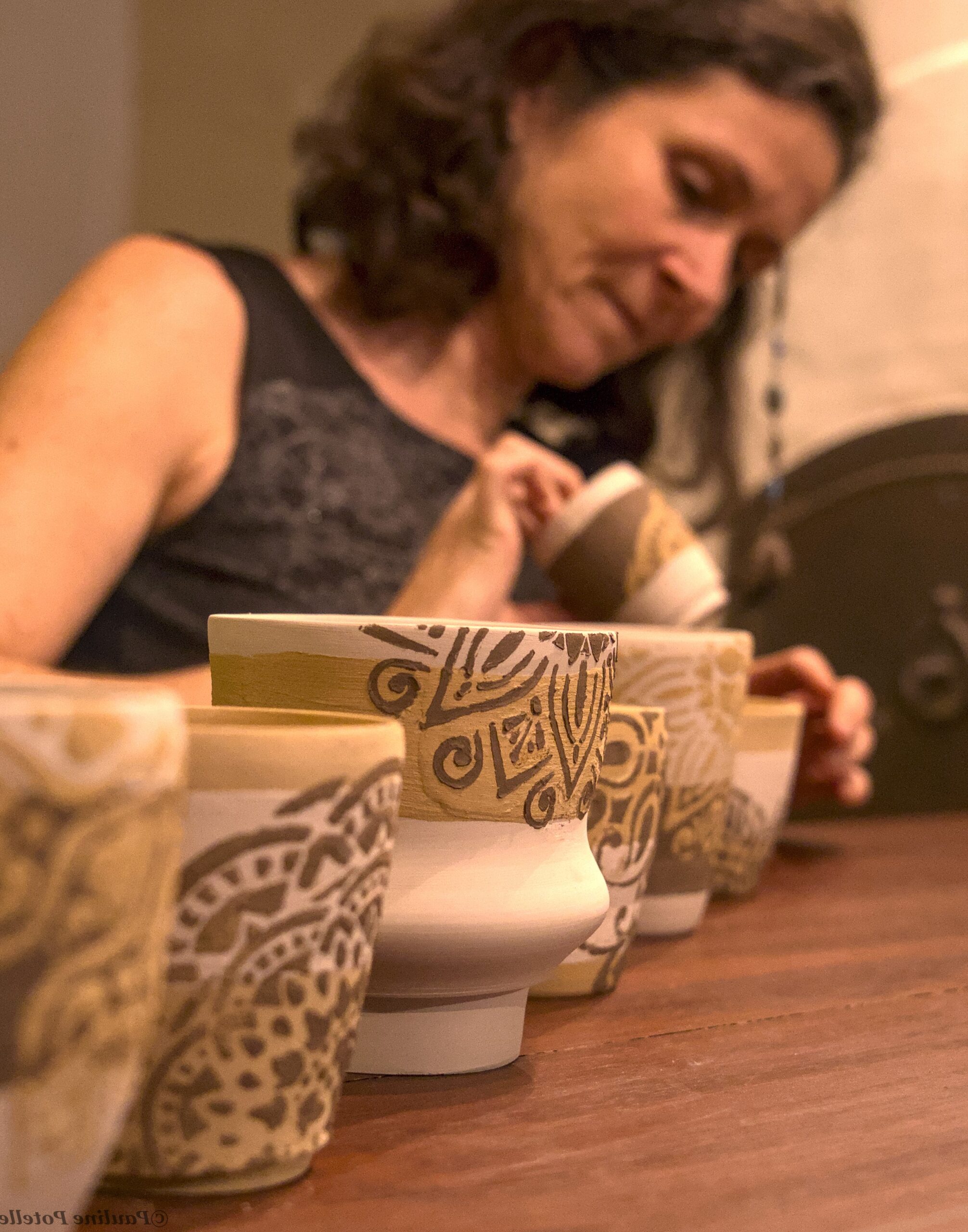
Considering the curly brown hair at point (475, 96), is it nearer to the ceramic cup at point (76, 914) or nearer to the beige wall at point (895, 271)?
the beige wall at point (895, 271)

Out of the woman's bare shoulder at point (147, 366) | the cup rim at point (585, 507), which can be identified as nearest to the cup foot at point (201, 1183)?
the cup rim at point (585, 507)

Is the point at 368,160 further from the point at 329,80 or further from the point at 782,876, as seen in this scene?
the point at 782,876

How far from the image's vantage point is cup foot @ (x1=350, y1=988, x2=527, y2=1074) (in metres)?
0.38

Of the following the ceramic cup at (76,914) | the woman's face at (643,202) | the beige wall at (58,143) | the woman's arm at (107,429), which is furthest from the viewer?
the beige wall at (58,143)

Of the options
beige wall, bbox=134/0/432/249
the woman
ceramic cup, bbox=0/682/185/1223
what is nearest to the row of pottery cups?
ceramic cup, bbox=0/682/185/1223

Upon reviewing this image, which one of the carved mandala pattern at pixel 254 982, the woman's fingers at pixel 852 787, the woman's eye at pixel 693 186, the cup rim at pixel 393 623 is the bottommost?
the woman's fingers at pixel 852 787

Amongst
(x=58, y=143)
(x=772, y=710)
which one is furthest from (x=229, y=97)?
(x=772, y=710)

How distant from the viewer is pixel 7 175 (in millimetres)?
1758

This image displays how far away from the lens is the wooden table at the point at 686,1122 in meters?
0.29

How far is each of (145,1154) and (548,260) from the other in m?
1.08

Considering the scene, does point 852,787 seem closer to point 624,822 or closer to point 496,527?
point 496,527

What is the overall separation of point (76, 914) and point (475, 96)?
121cm

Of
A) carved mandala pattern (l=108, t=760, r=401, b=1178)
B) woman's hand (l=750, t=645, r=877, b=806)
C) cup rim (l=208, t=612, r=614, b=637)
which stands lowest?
woman's hand (l=750, t=645, r=877, b=806)

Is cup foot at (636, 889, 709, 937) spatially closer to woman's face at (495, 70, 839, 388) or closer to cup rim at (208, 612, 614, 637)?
cup rim at (208, 612, 614, 637)
